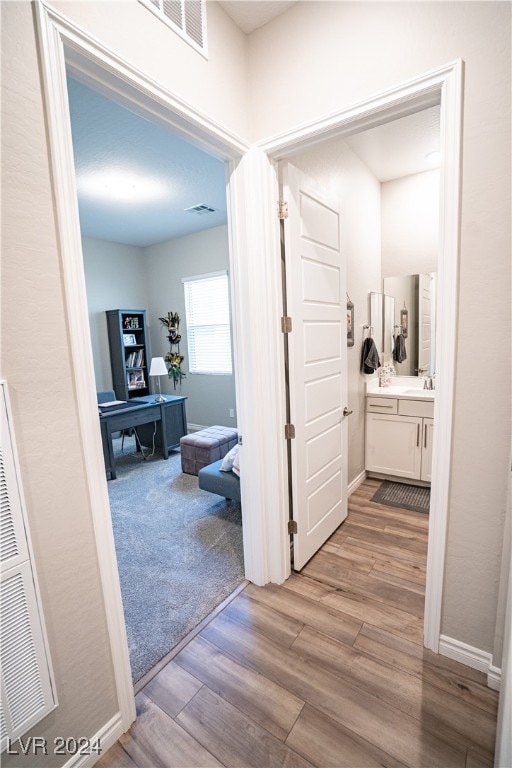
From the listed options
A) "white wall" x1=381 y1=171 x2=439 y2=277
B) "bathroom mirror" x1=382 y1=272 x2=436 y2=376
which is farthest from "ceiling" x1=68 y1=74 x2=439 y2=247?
"bathroom mirror" x1=382 y1=272 x2=436 y2=376

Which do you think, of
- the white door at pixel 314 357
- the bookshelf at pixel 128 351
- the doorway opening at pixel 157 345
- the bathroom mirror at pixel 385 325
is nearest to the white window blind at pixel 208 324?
the doorway opening at pixel 157 345

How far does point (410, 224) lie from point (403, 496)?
2.70m

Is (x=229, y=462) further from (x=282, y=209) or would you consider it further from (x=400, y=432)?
(x=282, y=209)

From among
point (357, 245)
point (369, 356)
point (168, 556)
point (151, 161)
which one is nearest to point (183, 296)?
point (151, 161)

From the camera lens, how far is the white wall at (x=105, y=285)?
529cm

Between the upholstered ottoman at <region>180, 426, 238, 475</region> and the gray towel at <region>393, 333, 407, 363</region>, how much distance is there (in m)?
2.02

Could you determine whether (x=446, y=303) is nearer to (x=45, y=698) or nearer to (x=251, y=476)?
(x=251, y=476)

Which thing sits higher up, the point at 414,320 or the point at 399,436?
the point at 414,320

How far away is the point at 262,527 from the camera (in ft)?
6.69

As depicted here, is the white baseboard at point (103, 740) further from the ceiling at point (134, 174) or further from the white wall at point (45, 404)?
the ceiling at point (134, 174)

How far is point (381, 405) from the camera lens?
335 centimetres

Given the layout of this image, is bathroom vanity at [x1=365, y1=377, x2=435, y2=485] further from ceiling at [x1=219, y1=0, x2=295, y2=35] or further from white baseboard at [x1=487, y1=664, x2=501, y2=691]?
ceiling at [x1=219, y1=0, x2=295, y2=35]

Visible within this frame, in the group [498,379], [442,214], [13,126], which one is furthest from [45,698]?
[442,214]

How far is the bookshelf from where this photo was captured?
212 inches
